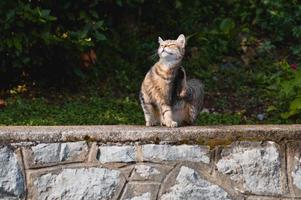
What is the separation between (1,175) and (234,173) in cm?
152

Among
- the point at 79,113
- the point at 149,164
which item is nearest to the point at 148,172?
the point at 149,164

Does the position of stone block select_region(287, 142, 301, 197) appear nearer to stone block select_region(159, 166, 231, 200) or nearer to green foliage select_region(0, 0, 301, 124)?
stone block select_region(159, 166, 231, 200)

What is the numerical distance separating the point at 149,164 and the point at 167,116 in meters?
0.38

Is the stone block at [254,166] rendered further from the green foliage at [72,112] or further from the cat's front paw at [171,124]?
the green foliage at [72,112]

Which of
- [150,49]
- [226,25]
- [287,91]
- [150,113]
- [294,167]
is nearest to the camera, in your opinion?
[294,167]

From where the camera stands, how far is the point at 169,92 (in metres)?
4.77

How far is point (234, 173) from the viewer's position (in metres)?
4.66

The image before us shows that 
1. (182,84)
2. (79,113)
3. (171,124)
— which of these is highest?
(79,113)

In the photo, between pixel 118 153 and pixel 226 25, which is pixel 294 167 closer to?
pixel 118 153

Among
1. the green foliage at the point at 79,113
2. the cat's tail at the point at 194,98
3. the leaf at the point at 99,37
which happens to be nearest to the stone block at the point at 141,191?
the cat's tail at the point at 194,98

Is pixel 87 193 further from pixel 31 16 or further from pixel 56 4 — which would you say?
pixel 56 4

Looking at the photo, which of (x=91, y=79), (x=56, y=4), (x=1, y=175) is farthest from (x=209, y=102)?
(x=1, y=175)

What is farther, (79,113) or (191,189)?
(79,113)

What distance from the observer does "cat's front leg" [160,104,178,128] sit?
4793 millimetres
